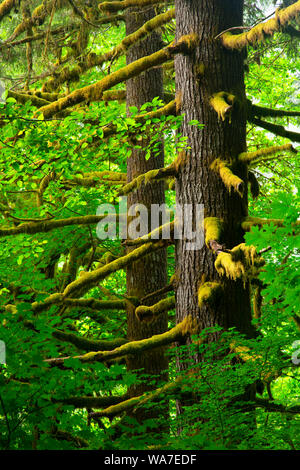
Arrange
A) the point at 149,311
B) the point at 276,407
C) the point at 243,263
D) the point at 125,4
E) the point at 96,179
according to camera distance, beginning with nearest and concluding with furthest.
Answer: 1. the point at 243,263
2. the point at 276,407
3. the point at 149,311
4. the point at 125,4
5. the point at 96,179

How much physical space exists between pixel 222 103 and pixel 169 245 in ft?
5.70

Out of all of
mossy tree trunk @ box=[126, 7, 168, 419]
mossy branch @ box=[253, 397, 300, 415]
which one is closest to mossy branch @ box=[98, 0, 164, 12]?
mossy tree trunk @ box=[126, 7, 168, 419]

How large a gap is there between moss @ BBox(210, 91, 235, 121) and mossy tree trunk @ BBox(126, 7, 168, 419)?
2.57m

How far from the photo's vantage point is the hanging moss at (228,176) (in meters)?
4.89

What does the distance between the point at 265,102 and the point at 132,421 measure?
38.2 feet

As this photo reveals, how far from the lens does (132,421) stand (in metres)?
3.31

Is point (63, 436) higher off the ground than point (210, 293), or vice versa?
point (210, 293)

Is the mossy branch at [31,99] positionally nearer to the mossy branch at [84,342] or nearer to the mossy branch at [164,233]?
the mossy branch at [164,233]

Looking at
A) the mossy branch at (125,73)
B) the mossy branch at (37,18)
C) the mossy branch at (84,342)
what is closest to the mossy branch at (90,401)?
the mossy branch at (84,342)

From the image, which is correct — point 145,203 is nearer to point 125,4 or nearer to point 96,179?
point 96,179

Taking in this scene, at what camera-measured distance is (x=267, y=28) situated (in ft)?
16.6

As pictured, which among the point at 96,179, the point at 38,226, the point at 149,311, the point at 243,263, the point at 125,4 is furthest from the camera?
the point at 96,179

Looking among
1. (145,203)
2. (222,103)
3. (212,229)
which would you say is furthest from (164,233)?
(145,203)

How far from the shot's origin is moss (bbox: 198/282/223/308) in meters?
5.18
